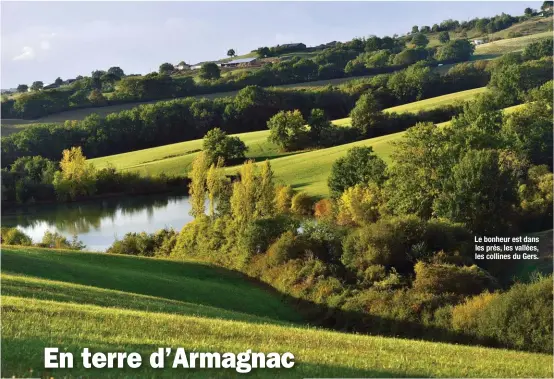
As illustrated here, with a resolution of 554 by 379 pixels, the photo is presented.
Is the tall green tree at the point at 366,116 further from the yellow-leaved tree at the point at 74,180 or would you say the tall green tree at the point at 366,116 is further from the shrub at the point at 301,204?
the yellow-leaved tree at the point at 74,180

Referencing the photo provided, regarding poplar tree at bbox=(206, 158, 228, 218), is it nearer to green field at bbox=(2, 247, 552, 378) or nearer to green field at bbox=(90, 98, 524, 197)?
green field at bbox=(90, 98, 524, 197)

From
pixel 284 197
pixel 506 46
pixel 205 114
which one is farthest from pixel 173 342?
pixel 506 46

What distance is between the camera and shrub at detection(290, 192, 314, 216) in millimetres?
58778

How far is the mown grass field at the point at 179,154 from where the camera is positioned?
85.6 meters

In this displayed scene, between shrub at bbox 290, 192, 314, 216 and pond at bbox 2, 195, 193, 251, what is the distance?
13.0m

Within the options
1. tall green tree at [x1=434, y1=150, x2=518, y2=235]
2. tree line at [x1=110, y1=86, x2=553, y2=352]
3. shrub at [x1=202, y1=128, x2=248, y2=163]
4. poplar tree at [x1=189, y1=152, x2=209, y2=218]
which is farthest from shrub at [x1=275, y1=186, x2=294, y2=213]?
shrub at [x1=202, y1=128, x2=248, y2=163]

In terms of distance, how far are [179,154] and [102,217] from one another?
29031 mm

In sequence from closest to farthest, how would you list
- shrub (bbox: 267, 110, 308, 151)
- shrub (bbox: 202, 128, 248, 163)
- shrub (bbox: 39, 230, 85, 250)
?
1. shrub (bbox: 39, 230, 85, 250)
2. shrub (bbox: 202, 128, 248, 163)
3. shrub (bbox: 267, 110, 308, 151)

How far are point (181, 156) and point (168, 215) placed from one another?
90.9 feet

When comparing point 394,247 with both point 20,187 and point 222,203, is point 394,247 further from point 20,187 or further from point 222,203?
point 20,187

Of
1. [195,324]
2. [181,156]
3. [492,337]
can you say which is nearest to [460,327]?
[492,337]

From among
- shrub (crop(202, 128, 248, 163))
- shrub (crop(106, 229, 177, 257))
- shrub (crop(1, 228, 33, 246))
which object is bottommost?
shrub (crop(106, 229, 177, 257))

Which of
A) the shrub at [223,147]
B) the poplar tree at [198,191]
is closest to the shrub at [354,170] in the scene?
the poplar tree at [198,191]

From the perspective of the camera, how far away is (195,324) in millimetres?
15875
